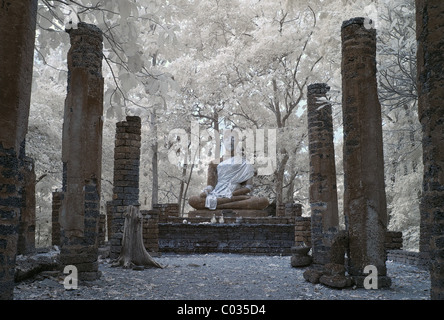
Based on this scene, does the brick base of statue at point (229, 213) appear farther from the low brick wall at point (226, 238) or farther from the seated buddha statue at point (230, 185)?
the low brick wall at point (226, 238)

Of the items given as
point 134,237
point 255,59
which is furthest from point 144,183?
point 134,237

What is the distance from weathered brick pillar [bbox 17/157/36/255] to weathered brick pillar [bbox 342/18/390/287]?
685 centimetres

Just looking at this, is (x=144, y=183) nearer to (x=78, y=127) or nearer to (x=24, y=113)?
(x=78, y=127)

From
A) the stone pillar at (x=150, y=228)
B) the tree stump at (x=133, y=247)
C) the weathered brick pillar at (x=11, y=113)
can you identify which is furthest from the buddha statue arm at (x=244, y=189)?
the weathered brick pillar at (x=11, y=113)

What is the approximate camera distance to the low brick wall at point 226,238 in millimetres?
12203

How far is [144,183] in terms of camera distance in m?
24.0

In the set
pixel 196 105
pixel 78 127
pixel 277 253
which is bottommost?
pixel 277 253

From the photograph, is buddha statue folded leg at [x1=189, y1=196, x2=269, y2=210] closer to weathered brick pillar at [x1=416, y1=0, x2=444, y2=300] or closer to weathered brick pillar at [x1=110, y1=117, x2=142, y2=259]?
weathered brick pillar at [x1=110, y1=117, x2=142, y2=259]

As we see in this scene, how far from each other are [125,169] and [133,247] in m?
2.51

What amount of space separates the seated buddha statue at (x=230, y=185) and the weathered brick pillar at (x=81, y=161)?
913cm

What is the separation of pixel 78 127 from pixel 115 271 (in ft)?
9.10

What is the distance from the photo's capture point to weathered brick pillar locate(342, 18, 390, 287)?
620 centimetres

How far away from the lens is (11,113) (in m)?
3.25

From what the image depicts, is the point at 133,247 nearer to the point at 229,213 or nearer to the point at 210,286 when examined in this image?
the point at 210,286
